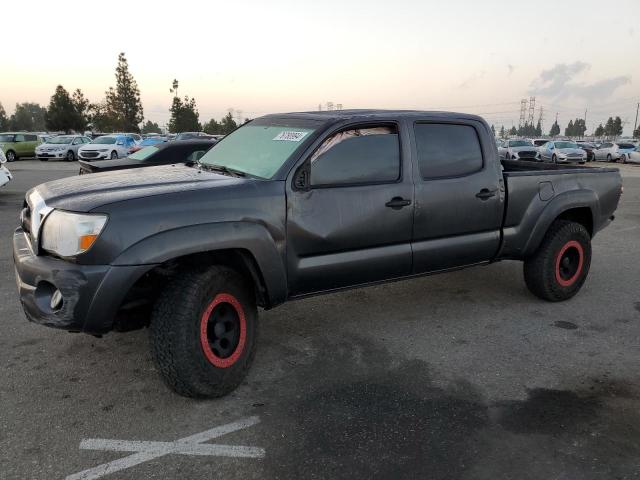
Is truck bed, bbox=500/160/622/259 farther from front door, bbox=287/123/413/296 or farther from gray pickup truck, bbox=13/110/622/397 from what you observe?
front door, bbox=287/123/413/296

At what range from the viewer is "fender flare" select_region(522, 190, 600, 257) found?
4848 mm

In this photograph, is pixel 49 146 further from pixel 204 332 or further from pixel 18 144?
pixel 204 332

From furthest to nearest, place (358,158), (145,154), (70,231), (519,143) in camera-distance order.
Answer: (519,143) < (145,154) < (358,158) < (70,231)

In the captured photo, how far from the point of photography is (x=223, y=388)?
10.8 ft

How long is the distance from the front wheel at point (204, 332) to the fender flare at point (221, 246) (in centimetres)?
18

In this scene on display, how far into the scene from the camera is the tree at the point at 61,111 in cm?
5944

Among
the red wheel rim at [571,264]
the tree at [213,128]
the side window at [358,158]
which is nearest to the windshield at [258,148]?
the side window at [358,158]

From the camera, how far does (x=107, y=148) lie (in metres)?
25.2

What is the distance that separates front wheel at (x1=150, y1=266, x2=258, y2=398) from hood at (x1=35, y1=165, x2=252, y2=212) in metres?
0.55

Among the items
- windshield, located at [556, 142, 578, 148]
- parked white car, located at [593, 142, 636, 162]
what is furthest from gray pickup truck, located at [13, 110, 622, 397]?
parked white car, located at [593, 142, 636, 162]

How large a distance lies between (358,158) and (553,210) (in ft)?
7.18

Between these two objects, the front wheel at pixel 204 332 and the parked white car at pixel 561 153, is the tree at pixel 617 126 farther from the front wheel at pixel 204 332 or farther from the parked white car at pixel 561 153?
the front wheel at pixel 204 332

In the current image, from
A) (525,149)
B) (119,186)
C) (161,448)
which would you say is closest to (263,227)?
(119,186)

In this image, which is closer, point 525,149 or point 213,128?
point 525,149
